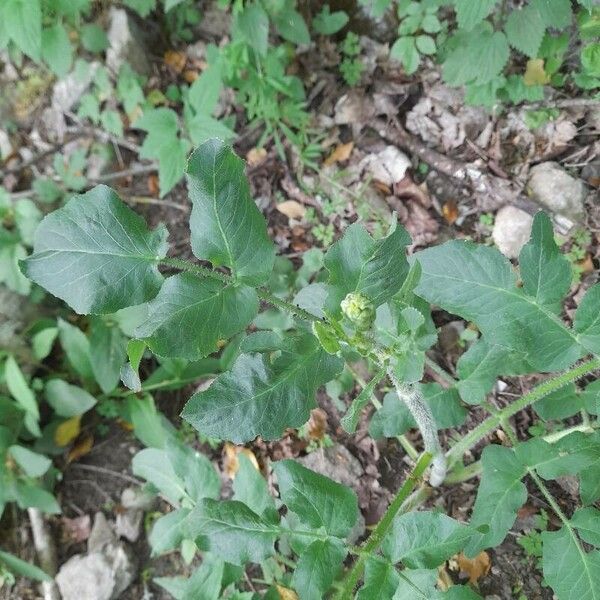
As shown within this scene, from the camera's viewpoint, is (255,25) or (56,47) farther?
(56,47)

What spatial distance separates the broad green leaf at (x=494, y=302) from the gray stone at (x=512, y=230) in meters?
1.13

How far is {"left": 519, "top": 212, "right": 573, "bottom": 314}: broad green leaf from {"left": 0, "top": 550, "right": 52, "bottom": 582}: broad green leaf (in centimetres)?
265

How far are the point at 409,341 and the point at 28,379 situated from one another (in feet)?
8.46

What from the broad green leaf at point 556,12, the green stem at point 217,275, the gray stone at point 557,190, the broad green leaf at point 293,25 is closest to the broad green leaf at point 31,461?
the green stem at point 217,275

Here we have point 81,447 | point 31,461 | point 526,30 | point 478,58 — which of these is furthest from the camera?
point 81,447

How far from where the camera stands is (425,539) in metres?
1.61

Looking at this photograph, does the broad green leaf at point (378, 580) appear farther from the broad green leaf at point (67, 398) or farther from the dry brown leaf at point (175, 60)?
the dry brown leaf at point (175, 60)

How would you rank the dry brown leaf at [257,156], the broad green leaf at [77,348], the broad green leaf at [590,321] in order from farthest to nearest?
the dry brown leaf at [257,156] < the broad green leaf at [77,348] < the broad green leaf at [590,321]

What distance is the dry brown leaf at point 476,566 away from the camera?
239 centimetres

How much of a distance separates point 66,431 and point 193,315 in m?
2.18

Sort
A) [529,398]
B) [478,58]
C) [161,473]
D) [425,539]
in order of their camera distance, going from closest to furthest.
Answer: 1. [425,539]
2. [529,398]
3. [161,473]
4. [478,58]

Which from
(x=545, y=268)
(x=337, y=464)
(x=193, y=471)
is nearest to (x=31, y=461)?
(x=193, y=471)

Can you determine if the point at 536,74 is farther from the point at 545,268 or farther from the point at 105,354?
the point at 105,354

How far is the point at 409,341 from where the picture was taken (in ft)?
4.86
